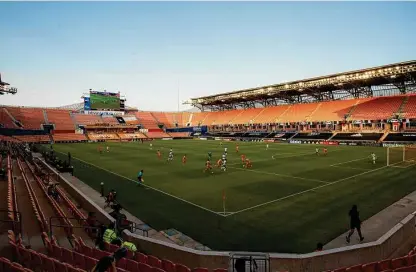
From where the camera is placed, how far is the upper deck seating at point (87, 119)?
303 ft

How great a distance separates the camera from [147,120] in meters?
107

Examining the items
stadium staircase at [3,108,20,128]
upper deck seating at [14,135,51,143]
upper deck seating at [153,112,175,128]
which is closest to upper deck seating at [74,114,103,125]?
upper deck seating at [14,135,51,143]

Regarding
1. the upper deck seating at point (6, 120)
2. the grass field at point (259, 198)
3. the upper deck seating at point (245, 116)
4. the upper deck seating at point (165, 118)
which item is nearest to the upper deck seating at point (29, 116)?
the upper deck seating at point (6, 120)

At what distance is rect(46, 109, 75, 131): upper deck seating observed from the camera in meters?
86.1

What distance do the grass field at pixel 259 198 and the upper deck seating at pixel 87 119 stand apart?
69.7 meters

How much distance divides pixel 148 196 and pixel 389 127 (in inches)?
2370

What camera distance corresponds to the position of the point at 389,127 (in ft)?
195

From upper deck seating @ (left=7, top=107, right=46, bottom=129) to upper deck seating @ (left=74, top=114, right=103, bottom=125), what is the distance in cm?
1048

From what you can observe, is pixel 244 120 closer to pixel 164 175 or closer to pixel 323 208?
pixel 164 175

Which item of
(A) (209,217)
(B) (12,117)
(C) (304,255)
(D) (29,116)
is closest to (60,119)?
(D) (29,116)

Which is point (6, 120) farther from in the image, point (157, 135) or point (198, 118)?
point (198, 118)

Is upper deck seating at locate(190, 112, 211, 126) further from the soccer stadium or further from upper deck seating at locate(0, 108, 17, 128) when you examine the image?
the soccer stadium

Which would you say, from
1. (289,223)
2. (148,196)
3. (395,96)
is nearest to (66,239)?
(148,196)

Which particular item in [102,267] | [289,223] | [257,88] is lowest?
[289,223]
